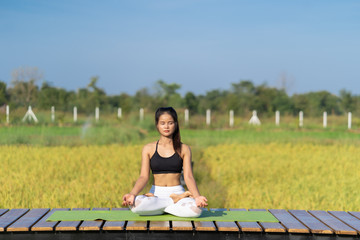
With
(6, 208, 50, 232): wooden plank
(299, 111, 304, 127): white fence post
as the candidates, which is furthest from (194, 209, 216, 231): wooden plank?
(299, 111, 304, 127): white fence post

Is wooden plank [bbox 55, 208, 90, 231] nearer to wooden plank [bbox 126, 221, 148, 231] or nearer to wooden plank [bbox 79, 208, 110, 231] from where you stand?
wooden plank [bbox 79, 208, 110, 231]

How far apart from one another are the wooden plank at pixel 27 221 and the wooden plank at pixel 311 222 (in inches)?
88.3

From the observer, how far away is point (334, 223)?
4.24 meters

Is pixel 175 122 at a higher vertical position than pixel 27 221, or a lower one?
higher

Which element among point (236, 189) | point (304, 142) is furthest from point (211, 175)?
point (304, 142)

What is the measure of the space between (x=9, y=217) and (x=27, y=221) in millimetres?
287

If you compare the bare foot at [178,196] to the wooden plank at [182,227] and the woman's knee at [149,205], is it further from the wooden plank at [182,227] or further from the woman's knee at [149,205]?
the wooden plank at [182,227]

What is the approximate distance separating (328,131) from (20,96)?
53.0 ft

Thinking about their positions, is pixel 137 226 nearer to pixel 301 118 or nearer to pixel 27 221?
pixel 27 221

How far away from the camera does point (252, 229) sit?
392cm

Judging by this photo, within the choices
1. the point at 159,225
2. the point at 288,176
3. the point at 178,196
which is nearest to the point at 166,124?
the point at 178,196

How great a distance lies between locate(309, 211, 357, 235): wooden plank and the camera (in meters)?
3.98

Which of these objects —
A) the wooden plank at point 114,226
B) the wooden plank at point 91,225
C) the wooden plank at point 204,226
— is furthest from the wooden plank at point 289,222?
the wooden plank at point 91,225

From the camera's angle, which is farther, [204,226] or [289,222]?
[289,222]
